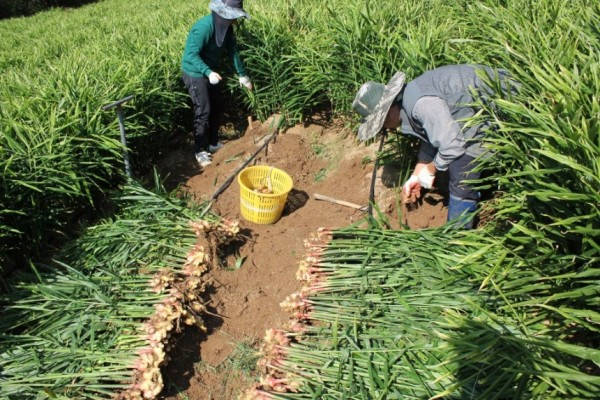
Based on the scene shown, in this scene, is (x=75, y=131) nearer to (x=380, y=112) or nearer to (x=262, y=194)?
(x=262, y=194)

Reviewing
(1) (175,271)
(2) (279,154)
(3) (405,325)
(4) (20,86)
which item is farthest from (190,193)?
(3) (405,325)

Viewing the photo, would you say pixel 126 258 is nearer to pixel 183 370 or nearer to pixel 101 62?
pixel 183 370

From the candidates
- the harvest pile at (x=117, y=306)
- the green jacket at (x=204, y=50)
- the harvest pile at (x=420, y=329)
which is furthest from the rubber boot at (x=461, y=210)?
the green jacket at (x=204, y=50)

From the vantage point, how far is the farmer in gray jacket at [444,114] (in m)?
2.57

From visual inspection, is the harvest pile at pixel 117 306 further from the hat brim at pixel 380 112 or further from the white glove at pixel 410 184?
the white glove at pixel 410 184

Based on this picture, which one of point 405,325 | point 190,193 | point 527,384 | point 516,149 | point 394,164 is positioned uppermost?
point 516,149

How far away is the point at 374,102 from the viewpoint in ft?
9.30

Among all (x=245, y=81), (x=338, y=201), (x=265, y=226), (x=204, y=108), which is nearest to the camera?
(x=265, y=226)

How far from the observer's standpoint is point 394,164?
145 inches

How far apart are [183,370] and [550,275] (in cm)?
192

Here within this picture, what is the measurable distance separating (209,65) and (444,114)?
98.4 inches

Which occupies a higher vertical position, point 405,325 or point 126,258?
point 405,325

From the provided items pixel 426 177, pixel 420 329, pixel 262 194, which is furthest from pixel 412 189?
pixel 420 329

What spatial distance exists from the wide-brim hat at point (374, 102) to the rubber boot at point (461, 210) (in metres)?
0.67
